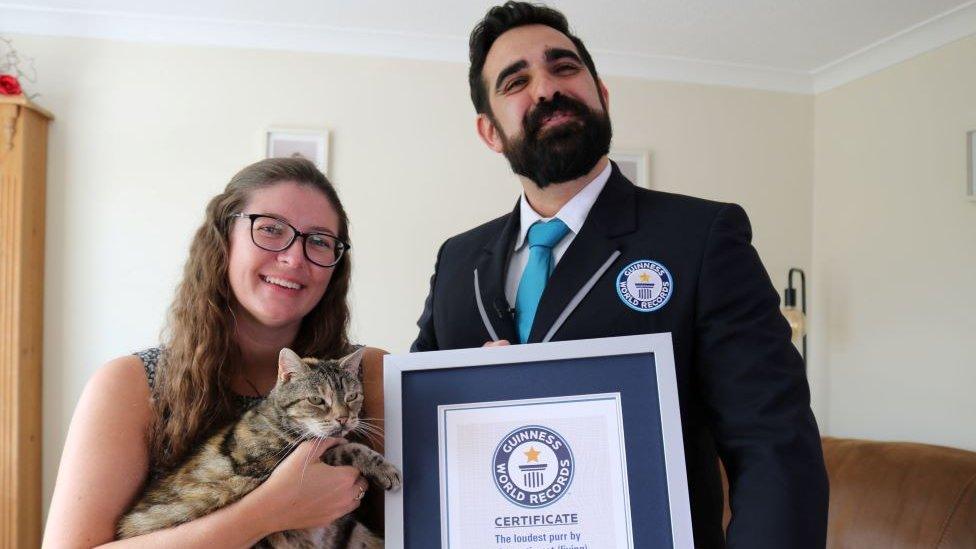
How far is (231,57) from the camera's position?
372 centimetres

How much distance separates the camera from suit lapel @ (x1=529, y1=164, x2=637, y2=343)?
1332 mm

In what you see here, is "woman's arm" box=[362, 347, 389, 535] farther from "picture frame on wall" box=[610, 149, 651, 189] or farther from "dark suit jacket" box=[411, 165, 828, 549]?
"picture frame on wall" box=[610, 149, 651, 189]

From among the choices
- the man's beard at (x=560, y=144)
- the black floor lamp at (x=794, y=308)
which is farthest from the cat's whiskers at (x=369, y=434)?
the black floor lamp at (x=794, y=308)

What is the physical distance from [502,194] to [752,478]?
2985 millimetres

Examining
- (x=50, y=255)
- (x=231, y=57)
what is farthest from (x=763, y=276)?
(x=50, y=255)

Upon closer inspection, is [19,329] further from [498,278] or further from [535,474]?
[535,474]

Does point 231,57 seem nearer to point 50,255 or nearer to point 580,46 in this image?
point 50,255

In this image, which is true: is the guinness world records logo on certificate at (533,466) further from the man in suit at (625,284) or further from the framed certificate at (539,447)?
the man in suit at (625,284)

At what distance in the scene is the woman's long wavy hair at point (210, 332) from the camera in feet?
4.39

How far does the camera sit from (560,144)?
140 centimetres

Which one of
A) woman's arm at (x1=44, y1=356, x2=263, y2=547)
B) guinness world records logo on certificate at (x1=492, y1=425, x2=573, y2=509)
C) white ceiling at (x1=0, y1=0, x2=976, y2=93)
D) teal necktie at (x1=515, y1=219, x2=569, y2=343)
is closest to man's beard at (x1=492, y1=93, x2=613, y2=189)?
teal necktie at (x1=515, y1=219, x2=569, y2=343)

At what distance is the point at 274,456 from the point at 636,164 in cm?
334

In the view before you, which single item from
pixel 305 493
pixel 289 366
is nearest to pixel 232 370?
pixel 289 366

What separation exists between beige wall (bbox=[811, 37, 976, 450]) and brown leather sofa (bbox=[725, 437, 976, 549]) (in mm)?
737
